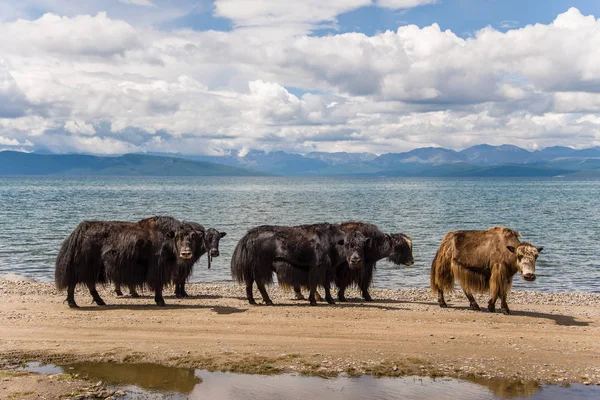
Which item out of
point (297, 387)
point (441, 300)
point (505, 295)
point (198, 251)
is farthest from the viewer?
→ point (198, 251)

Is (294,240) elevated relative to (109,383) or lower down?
elevated

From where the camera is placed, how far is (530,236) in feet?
130

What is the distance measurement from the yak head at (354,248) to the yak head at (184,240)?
3.46m

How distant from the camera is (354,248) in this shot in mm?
14266

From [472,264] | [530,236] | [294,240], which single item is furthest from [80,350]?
[530,236]

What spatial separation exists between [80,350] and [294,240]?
18.8 ft

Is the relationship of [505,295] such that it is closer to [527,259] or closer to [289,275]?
[527,259]

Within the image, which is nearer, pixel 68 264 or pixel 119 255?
pixel 68 264

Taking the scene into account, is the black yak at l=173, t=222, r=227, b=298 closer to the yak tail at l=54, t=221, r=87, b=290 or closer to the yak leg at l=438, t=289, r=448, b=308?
the yak tail at l=54, t=221, r=87, b=290

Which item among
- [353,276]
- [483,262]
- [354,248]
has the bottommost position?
[353,276]

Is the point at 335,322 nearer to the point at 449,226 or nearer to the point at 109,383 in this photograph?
the point at 109,383

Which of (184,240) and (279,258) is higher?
(184,240)

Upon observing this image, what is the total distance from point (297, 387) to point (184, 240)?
582 cm

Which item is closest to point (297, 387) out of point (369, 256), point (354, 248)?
point (354, 248)
